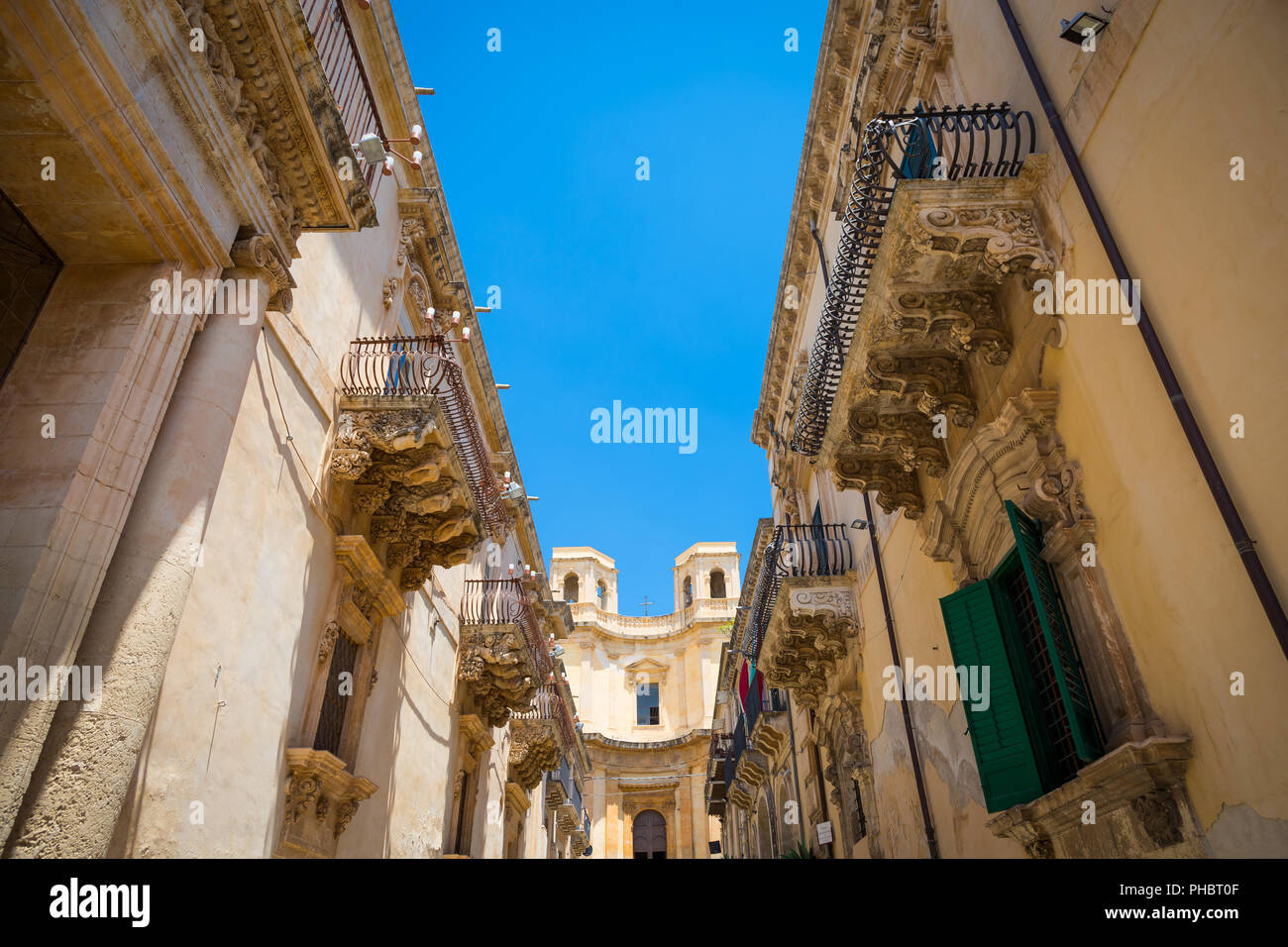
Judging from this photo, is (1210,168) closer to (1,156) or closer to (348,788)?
(1,156)

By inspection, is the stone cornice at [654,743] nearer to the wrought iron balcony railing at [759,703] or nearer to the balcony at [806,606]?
the wrought iron balcony railing at [759,703]

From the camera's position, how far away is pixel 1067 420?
19.0 ft

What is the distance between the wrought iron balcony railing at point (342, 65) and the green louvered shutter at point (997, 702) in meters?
6.66

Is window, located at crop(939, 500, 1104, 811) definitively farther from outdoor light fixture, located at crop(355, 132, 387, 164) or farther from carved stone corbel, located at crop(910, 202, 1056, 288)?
outdoor light fixture, located at crop(355, 132, 387, 164)

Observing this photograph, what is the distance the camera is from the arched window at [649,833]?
1375 inches

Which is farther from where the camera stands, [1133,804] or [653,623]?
[653,623]

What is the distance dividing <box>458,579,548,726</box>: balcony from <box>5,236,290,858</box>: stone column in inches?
331

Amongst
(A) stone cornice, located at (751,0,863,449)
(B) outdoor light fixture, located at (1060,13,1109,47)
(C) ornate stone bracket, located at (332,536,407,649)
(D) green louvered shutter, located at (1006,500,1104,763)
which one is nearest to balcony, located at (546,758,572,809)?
(A) stone cornice, located at (751,0,863,449)

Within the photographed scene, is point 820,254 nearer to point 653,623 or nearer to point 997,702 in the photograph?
point 997,702

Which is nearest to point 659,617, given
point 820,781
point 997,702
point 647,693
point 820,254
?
point 647,693

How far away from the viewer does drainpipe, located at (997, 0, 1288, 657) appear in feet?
12.4

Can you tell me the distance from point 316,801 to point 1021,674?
6.51 metres

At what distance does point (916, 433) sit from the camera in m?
7.90
